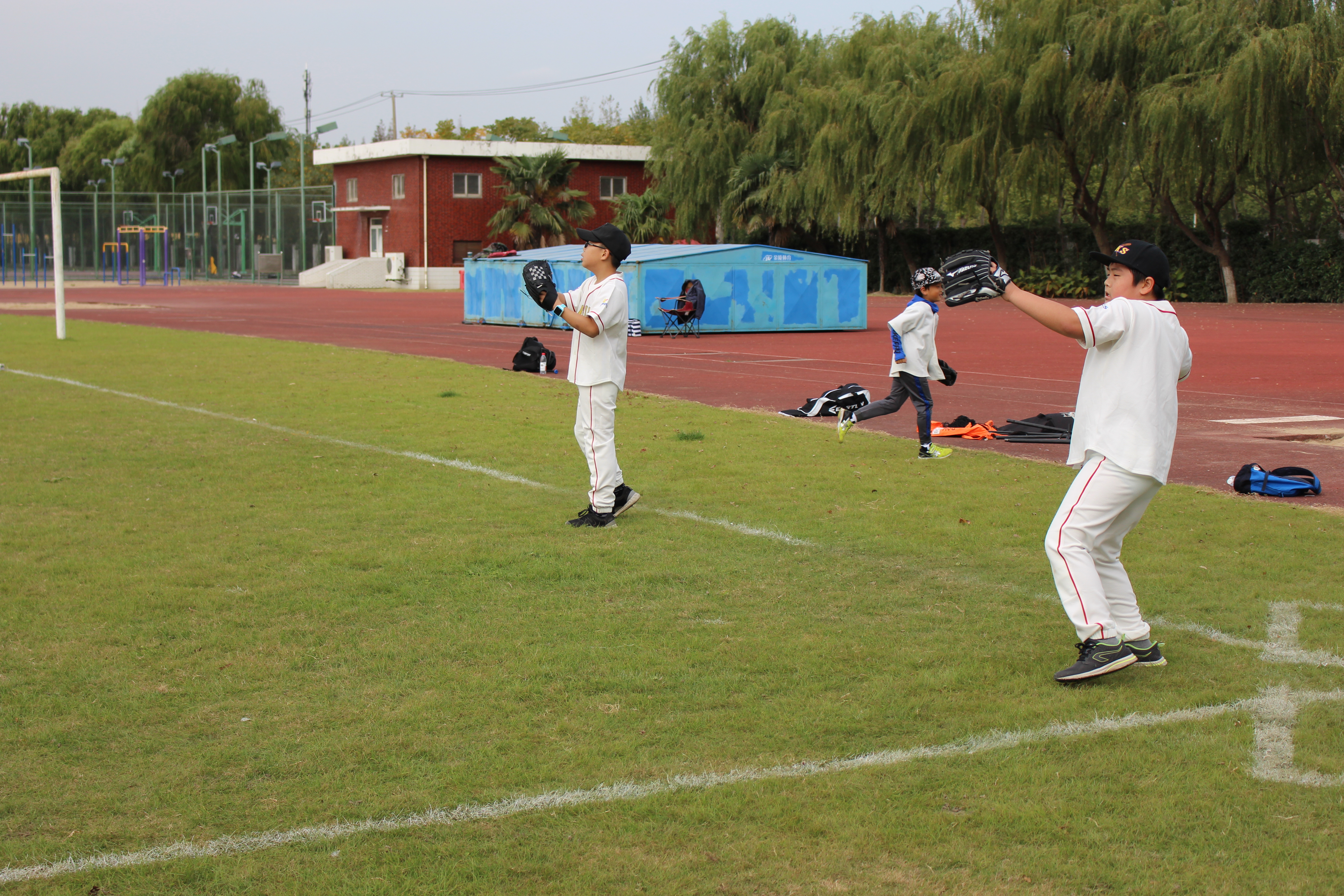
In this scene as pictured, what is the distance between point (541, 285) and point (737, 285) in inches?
800

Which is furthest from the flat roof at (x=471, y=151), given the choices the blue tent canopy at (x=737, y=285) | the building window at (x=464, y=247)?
the blue tent canopy at (x=737, y=285)

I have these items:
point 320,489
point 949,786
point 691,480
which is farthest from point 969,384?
point 949,786

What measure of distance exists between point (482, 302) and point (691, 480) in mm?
23107

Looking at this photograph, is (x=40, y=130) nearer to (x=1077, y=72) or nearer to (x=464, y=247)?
(x=464, y=247)

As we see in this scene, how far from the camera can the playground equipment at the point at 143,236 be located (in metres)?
60.0

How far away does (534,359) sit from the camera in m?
18.2

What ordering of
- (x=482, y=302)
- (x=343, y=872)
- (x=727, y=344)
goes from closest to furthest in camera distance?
(x=343, y=872)
(x=727, y=344)
(x=482, y=302)

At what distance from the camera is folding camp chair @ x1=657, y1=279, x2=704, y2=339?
26.2 metres

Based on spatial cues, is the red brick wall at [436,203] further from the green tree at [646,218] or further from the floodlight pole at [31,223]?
the floodlight pole at [31,223]

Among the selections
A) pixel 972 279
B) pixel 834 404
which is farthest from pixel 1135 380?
pixel 834 404

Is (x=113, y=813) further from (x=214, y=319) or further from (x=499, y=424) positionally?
(x=214, y=319)

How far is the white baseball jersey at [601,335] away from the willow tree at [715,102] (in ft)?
155

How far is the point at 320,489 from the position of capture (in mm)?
8719

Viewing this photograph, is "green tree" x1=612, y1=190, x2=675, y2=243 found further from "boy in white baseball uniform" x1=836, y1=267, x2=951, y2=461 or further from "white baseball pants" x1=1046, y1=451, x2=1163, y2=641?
"white baseball pants" x1=1046, y1=451, x2=1163, y2=641
